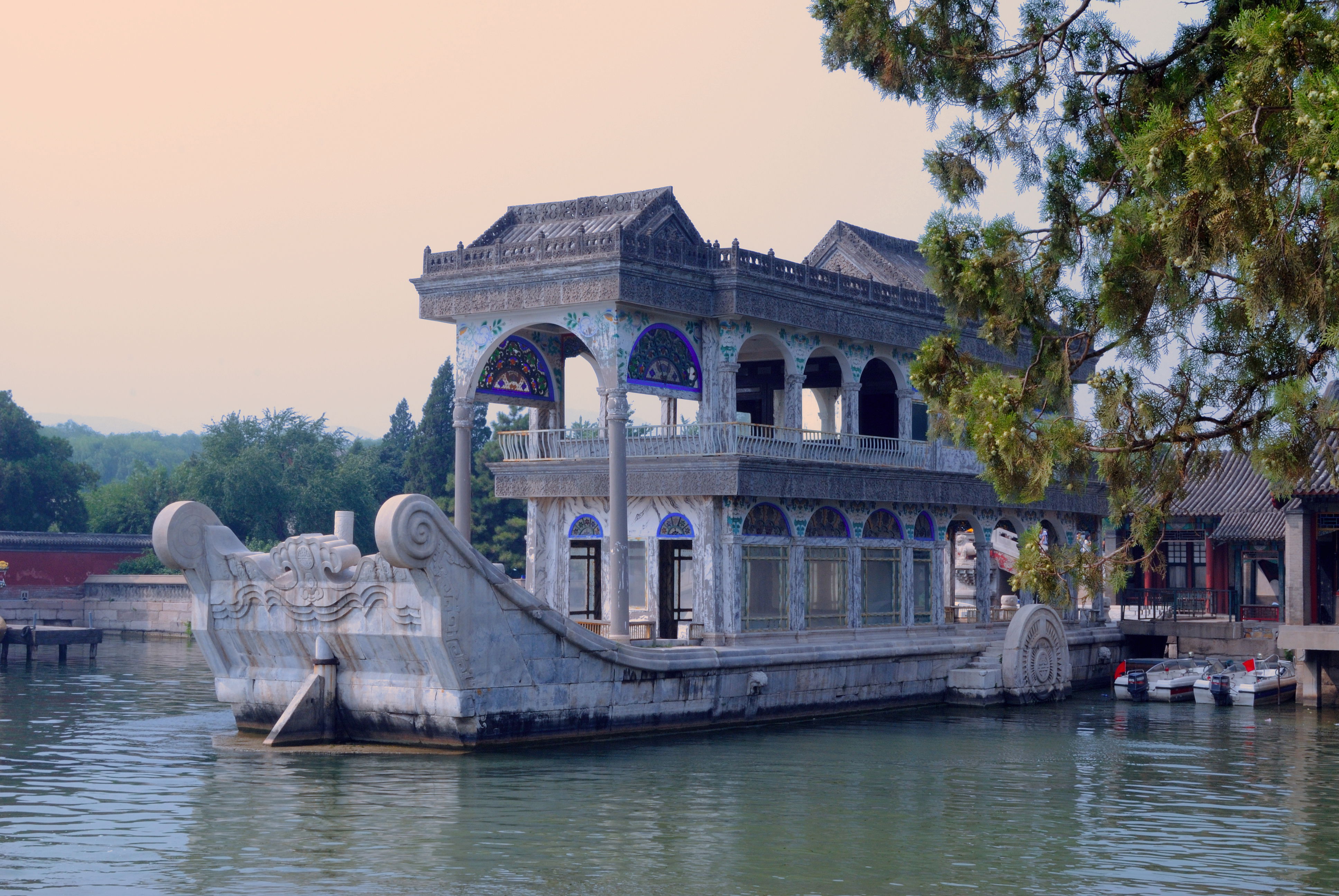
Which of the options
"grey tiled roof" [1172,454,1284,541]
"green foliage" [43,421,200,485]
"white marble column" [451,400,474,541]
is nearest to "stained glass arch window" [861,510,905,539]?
"white marble column" [451,400,474,541]

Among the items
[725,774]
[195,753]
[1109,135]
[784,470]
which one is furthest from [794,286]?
[1109,135]

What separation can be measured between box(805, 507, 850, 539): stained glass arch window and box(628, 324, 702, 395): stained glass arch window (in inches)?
121

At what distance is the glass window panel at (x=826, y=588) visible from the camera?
27000 mm

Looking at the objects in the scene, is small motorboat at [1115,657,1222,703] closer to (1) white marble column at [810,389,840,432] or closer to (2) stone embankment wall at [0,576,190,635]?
(1) white marble column at [810,389,840,432]

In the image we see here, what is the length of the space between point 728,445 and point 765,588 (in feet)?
8.31

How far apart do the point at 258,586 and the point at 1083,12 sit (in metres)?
12.8

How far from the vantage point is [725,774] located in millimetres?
18469

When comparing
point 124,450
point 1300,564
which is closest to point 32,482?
point 1300,564

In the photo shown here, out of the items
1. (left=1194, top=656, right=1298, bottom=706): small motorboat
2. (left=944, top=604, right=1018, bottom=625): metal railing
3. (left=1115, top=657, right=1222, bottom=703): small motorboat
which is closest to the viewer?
(left=1194, top=656, right=1298, bottom=706): small motorboat

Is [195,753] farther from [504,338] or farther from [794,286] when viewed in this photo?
[794,286]

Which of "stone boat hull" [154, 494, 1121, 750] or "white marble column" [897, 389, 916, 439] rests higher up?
"white marble column" [897, 389, 916, 439]

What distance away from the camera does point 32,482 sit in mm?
61281

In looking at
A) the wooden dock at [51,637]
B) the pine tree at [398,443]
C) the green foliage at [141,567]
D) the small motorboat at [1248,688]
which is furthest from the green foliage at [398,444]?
the small motorboat at [1248,688]

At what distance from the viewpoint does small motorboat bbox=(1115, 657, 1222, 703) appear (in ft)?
95.3
